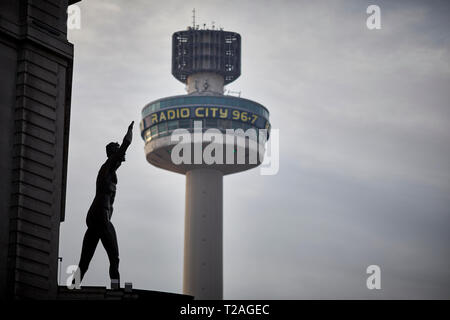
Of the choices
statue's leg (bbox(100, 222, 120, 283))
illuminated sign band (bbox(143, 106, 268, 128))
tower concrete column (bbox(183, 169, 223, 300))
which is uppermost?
illuminated sign band (bbox(143, 106, 268, 128))

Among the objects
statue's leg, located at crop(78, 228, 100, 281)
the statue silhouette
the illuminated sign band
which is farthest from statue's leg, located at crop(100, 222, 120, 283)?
the illuminated sign band

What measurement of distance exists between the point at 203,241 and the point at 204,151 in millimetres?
13860

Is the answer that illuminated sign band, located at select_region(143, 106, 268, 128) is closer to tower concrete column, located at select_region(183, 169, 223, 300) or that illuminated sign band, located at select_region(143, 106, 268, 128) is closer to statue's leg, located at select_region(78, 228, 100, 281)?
tower concrete column, located at select_region(183, 169, 223, 300)

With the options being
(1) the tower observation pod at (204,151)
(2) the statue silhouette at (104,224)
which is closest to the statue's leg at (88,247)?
(2) the statue silhouette at (104,224)

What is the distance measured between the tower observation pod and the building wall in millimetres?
84888

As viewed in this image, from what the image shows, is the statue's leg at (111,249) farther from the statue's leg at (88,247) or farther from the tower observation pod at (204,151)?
the tower observation pod at (204,151)

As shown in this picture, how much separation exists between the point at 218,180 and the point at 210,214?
20.6ft

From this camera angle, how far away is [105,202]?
81.0 ft

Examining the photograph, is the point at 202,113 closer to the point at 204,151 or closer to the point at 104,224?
the point at 204,151

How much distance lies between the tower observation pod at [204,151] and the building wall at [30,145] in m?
84.9

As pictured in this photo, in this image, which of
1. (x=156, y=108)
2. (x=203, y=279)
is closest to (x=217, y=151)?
(x=156, y=108)

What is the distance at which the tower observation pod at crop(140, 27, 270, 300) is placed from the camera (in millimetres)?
109875
